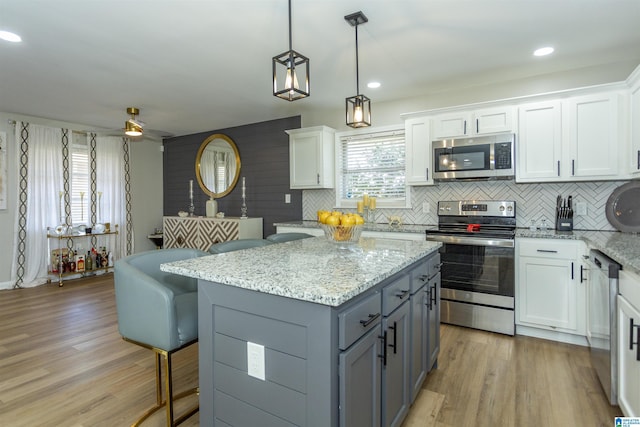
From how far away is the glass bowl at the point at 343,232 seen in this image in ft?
7.30

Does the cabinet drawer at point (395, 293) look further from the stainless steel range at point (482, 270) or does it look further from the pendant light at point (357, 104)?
the stainless steel range at point (482, 270)

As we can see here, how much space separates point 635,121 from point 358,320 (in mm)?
2920

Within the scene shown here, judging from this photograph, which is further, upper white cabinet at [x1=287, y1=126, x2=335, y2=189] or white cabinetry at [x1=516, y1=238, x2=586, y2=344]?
upper white cabinet at [x1=287, y1=126, x2=335, y2=189]

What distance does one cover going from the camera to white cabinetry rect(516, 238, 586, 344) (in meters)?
2.86

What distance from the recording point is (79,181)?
5.36 m

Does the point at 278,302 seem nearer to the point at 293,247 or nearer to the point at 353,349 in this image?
the point at 353,349

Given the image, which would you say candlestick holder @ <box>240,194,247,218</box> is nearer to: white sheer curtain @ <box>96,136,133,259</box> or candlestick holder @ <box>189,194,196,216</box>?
candlestick holder @ <box>189,194,196,216</box>

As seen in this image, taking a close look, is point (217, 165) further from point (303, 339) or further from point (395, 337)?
point (303, 339)

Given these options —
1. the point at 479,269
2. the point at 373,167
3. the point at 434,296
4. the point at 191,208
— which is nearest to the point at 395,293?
the point at 434,296

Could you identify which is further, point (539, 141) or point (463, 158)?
point (463, 158)

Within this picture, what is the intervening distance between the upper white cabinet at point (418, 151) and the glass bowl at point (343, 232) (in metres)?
1.80

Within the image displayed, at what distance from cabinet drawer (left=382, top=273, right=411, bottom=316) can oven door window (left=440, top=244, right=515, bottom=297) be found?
5.52 feet

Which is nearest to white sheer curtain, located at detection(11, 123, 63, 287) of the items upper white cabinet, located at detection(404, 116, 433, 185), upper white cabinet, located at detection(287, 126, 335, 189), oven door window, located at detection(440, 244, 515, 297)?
upper white cabinet, located at detection(287, 126, 335, 189)

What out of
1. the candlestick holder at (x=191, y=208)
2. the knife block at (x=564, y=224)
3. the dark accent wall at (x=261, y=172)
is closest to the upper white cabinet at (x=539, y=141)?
the knife block at (x=564, y=224)
